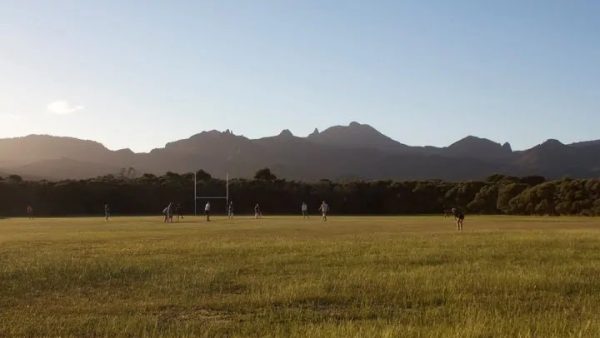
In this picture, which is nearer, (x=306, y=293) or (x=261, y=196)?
(x=306, y=293)

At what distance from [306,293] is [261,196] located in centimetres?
A: 8603

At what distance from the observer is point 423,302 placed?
1226 centimetres

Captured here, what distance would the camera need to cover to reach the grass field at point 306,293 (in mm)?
10227

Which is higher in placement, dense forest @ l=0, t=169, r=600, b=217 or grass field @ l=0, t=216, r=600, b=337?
dense forest @ l=0, t=169, r=600, b=217

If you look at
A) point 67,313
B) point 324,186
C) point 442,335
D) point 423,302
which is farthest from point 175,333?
point 324,186

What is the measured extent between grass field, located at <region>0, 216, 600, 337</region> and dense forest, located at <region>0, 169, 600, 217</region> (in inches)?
2868

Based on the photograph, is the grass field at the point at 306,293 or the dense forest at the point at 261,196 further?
the dense forest at the point at 261,196

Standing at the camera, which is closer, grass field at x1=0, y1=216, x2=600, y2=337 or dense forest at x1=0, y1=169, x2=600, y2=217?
grass field at x1=0, y1=216, x2=600, y2=337

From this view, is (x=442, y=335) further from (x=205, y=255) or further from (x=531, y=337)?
(x=205, y=255)

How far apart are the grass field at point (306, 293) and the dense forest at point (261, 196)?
7284 cm

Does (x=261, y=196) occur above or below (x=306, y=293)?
above

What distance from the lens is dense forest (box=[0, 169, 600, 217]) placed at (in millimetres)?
93812

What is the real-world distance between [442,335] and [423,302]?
121 inches

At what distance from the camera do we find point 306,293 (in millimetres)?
13086
